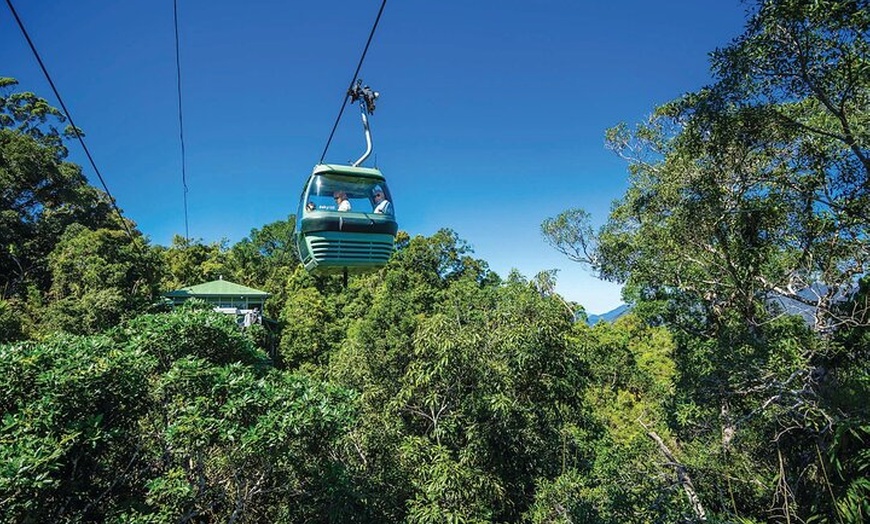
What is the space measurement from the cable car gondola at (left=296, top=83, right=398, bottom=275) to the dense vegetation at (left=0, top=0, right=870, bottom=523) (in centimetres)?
157

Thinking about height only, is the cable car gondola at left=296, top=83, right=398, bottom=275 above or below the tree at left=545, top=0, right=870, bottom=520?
above

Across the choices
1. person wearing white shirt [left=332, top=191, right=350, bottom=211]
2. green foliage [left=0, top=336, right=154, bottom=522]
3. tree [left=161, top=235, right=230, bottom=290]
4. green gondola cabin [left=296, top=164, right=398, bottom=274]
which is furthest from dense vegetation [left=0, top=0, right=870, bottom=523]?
tree [left=161, top=235, right=230, bottom=290]

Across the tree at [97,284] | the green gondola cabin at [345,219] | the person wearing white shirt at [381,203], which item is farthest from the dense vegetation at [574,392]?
the tree at [97,284]

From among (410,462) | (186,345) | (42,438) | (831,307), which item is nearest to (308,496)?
(410,462)

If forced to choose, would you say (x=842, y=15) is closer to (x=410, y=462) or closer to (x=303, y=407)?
(x=303, y=407)

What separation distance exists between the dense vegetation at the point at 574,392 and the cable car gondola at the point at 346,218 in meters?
1.57

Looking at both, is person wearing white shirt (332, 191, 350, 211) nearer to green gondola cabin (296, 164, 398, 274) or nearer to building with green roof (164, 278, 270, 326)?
green gondola cabin (296, 164, 398, 274)

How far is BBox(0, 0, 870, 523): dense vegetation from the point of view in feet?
11.8

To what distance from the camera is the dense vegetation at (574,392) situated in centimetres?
358

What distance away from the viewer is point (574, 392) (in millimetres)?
6508

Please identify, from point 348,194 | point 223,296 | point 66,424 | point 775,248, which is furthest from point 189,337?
point 223,296

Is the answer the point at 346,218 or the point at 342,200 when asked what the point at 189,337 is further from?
the point at 342,200

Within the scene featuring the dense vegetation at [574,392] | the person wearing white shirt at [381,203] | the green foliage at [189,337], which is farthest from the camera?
the person wearing white shirt at [381,203]

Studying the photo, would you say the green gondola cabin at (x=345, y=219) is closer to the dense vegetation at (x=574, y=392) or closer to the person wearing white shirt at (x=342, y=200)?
the person wearing white shirt at (x=342, y=200)
